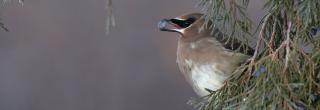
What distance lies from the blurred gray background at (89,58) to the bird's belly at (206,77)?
516cm

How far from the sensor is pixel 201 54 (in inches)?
150

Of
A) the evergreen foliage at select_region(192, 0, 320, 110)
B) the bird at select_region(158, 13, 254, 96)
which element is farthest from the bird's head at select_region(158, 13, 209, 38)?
the evergreen foliage at select_region(192, 0, 320, 110)

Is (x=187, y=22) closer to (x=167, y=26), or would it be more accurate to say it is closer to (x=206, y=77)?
(x=167, y=26)

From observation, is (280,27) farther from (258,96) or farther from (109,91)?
(109,91)

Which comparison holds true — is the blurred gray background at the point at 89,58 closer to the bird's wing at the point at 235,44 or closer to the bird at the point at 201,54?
the bird at the point at 201,54

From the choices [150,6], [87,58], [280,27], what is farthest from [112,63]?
[280,27]

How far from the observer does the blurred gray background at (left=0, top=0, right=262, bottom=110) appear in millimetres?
9172

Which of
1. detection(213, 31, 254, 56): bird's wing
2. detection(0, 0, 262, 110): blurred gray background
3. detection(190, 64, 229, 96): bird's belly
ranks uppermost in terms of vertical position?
detection(213, 31, 254, 56): bird's wing

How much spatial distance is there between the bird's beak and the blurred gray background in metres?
5.09

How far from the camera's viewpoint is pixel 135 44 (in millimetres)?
10109

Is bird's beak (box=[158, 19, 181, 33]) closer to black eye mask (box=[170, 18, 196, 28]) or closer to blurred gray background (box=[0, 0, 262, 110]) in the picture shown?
black eye mask (box=[170, 18, 196, 28])

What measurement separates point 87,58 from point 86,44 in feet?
0.75

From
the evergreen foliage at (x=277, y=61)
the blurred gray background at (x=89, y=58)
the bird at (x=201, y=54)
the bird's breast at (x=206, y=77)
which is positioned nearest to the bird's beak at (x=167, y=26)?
the bird at (x=201, y=54)

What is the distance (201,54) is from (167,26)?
180 mm
